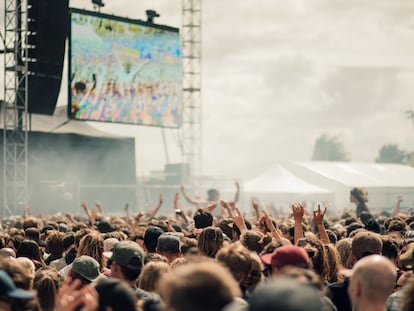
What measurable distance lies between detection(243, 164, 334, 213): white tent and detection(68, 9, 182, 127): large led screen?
11.7 metres

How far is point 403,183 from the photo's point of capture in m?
44.1

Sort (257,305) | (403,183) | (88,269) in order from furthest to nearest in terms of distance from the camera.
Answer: (403,183)
(88,269)
(257,305)

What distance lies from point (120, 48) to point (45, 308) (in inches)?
1027

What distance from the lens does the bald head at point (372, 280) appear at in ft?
14.0

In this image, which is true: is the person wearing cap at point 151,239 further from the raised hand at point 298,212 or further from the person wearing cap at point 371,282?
the person wearing cap at point 371,282

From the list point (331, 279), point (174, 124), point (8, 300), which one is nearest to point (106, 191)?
point (174, 124)

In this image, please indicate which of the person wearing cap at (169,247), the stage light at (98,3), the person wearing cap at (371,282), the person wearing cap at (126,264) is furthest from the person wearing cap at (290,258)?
the stage light at (98,3)

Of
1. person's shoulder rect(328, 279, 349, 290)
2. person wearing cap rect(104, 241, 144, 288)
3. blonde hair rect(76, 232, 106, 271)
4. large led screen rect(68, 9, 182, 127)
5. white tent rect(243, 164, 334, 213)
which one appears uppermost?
large led screen rect(68, 9, 182, 127)

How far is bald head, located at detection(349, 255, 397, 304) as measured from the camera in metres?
4.26

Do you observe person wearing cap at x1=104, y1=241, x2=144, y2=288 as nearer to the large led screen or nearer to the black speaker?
the black speaker

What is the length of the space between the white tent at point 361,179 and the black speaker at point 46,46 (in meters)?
18.8

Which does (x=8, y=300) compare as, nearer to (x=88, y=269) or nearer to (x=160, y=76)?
(x=88, y=269)

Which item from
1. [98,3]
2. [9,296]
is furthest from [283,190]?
[9,296]

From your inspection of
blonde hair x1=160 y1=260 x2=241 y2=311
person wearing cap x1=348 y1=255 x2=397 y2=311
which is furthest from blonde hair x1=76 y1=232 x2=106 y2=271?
blonde hair x1=160 y1=260 x2=241 y2=311
